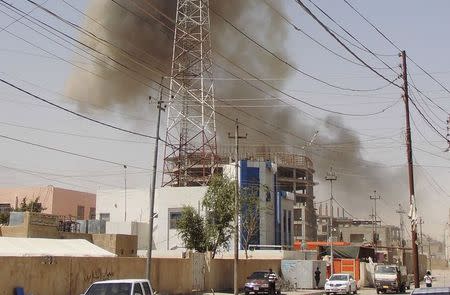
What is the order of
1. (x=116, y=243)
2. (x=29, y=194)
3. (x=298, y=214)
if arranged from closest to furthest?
(x=116, y=243) → (x=29, y=194) → (x=298, y=214)

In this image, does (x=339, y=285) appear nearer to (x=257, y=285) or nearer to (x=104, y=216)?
(x=257, y=285)

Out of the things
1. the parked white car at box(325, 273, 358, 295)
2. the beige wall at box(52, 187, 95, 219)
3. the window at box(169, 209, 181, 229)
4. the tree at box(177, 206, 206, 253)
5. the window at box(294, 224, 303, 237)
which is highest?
the beige wall at box(52, 187, 95, 219)

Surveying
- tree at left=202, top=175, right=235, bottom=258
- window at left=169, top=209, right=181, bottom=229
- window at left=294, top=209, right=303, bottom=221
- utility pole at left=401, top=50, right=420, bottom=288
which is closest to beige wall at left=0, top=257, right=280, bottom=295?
tree at left=202, top=175, right=235, bottom=258

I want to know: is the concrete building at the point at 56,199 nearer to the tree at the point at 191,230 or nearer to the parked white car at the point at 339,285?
the tree at the point at 191,230

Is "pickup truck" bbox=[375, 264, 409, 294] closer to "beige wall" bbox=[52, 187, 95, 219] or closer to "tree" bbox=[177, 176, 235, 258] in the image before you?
"tree" bbox=[177, 176, 235, 258]

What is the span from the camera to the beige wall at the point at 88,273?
23875mm

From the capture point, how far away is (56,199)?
8638 cm

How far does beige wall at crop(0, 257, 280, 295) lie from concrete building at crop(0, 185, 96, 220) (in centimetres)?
4936

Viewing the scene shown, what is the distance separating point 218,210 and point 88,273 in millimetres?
21496

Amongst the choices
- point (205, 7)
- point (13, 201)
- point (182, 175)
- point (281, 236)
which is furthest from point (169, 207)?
point (13, 201)

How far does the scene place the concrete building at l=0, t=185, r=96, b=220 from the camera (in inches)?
3378

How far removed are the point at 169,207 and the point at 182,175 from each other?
583cm

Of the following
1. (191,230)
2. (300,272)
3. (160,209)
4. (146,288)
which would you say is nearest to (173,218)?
(160,209)

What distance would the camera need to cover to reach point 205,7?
185 feet
